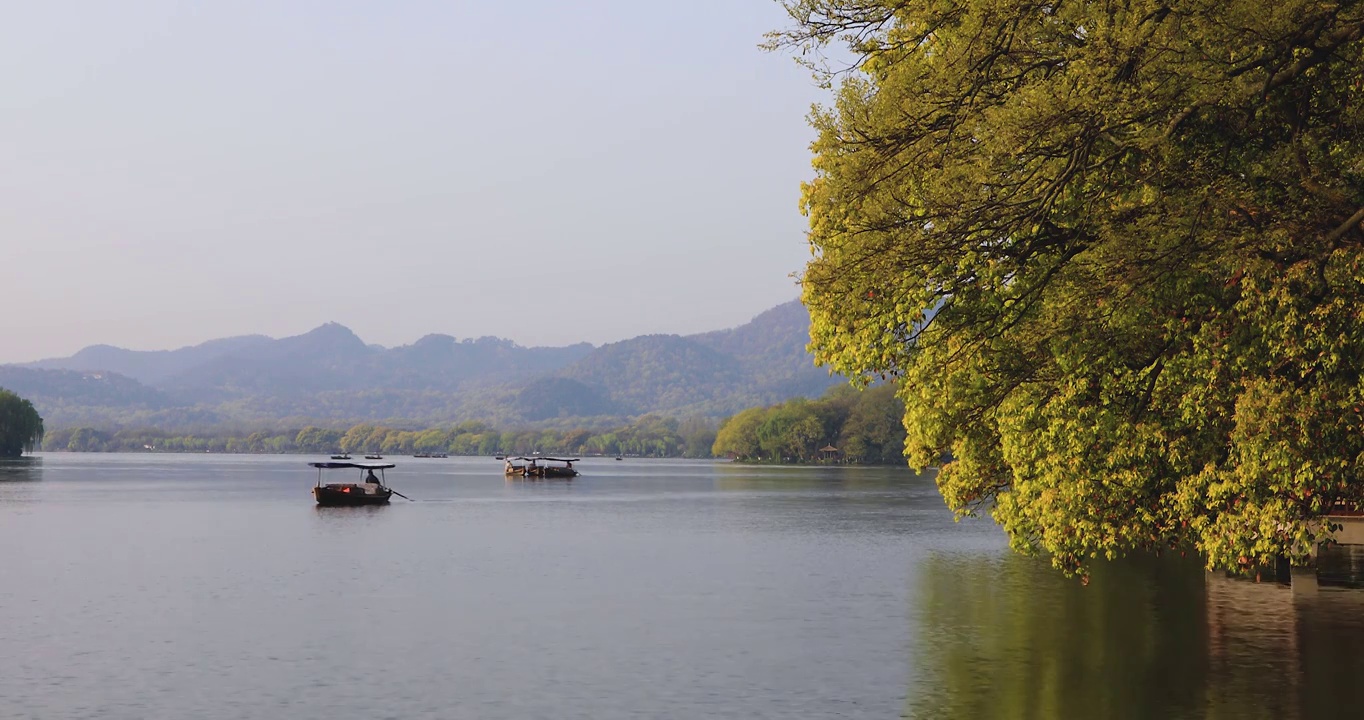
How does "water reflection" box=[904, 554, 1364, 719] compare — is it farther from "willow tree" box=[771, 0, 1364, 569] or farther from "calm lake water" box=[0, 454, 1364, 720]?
"willow tree" box=[771, 0, 1364, 569]

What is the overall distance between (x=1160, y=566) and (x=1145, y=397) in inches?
1291

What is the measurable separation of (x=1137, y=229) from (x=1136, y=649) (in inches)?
671

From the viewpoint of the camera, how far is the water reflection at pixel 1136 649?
26.7 metres

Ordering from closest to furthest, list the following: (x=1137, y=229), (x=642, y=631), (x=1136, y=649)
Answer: (x=1137, y=229) → (x=1136, y=649) → (x=642, y=631)

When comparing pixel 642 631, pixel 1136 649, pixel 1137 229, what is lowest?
pixel 642 631

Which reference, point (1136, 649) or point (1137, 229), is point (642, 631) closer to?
point (1136, 649)

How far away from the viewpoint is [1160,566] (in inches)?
2079

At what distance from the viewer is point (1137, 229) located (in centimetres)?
A: 1988

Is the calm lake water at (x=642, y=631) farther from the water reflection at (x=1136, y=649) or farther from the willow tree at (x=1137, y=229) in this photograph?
the willow tree at (x=1137, y=229)

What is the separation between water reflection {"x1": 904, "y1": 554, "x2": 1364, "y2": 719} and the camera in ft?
87.6

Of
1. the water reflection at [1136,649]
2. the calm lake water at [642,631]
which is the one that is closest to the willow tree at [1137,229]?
the water reflection at [1136,649]

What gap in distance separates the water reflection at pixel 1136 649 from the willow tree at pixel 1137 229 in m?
4.70

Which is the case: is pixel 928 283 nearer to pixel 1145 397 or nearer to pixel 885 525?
pixel 1145 397

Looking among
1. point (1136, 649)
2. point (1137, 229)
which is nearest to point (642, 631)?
point (1136, 649)
